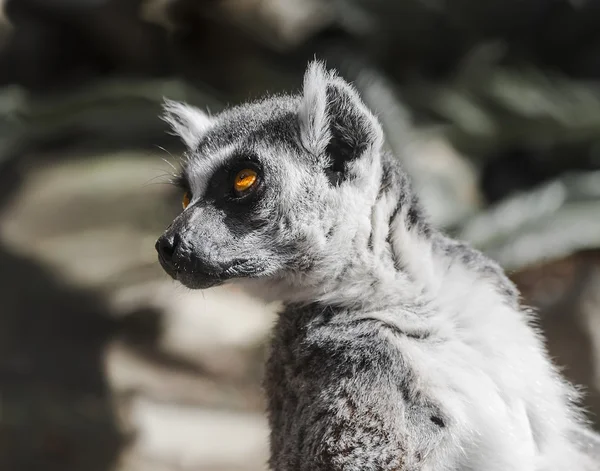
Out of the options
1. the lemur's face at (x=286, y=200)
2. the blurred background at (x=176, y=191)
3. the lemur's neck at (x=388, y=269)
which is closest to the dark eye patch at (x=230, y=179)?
the lemur's face at (x=286, y=200)

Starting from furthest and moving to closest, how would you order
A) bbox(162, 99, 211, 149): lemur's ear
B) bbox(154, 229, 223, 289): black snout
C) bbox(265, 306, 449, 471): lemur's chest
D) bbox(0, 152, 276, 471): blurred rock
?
bbox(0, 152, 276, 471): blurred rock → bbox(162, 99, 211, 149): lemur's ear → bbox(154, 229, 223, 289): black snout → bbox(265, 306, 449, 471): lemur's chest

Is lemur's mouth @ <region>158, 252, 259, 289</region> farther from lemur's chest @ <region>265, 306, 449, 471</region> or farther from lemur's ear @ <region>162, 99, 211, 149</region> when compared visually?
lemur's ear @ <region>162, 99, 211, 149</region>

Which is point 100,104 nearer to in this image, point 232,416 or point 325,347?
point 232,416

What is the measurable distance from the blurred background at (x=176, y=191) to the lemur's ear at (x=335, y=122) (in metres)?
1.96

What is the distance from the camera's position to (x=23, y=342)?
14.0ft

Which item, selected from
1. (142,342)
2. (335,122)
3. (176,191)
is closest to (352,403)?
(335,122)

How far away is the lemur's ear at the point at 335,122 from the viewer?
1.85 m

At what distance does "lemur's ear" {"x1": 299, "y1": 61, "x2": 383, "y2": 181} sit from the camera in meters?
1.85

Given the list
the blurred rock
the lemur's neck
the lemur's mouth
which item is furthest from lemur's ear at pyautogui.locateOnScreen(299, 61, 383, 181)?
the blurred rock

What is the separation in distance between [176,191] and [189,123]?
8.99 feet

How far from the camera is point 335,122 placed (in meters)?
1.86

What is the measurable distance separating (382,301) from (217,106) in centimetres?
313

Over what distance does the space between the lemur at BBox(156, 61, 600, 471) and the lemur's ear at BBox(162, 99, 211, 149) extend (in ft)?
0.75

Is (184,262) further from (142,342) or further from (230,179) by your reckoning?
(142,342)
